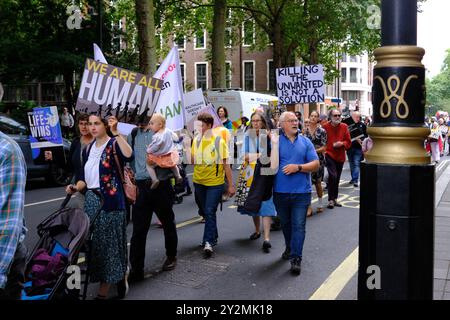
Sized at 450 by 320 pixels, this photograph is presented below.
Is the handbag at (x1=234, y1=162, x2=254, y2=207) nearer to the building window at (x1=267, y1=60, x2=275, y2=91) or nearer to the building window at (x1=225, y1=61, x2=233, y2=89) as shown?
the building window at (x1=225, y1=61, x2=233, y2=89)

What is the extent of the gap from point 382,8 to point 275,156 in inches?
133

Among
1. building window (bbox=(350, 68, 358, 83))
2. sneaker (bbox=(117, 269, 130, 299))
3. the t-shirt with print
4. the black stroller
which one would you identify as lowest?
→ sneaker (bbox=(117, 269, 130, 299))

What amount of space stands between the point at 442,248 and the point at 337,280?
177cm

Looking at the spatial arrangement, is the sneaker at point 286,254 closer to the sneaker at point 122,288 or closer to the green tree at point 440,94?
the sneaker at point 122,288

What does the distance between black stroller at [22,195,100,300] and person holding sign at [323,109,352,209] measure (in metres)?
6.56

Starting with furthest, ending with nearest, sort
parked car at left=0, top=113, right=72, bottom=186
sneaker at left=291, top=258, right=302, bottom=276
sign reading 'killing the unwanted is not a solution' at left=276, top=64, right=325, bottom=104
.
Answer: parked car at left=0, top=113, right=72, bottom=186 → sign reading 'killing the unwanted is not a solution' at left=276, top=64, right=325, bottom=104 → sneaker at left=291, top=258, right=302, bottom=276

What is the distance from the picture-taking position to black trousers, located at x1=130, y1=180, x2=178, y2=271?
5.46 meters

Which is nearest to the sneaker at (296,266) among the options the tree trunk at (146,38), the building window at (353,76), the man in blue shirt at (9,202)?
the man in blue shirt at (9,202)

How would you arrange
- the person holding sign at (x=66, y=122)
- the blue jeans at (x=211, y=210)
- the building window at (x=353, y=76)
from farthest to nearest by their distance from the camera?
1. the building window at (x=353, y=76)
2. the person holding sign at (x=66, y=122)
3. the blue jeans at (x=211, y=210)

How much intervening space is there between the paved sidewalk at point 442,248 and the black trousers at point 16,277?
3.42 meters

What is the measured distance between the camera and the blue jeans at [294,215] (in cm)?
576

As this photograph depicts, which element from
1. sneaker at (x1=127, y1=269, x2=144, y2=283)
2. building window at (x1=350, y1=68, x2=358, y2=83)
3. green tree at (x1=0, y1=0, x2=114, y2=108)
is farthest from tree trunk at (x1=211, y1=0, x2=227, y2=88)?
building window at (x1=350, y1=68, x2=358, y2=83)

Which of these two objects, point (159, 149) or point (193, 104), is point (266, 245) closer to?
point (159, 149)

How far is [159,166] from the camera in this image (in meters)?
5.72
